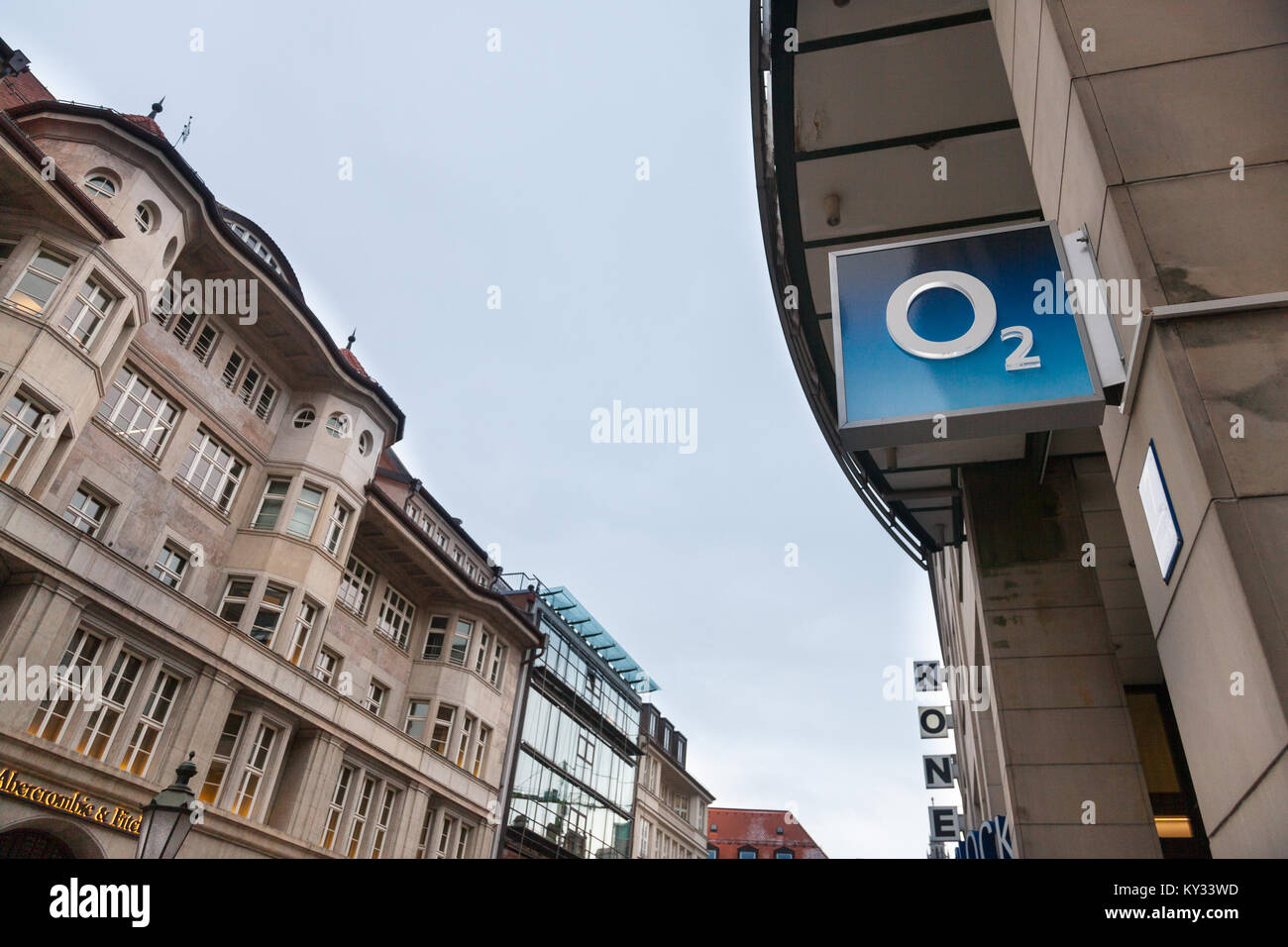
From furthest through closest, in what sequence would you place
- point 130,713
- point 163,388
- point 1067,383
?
1. point 163,388
2. point 130,713
3. point 1067,383

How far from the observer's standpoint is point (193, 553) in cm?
2308

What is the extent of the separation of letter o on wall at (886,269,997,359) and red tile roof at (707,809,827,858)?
88.6m

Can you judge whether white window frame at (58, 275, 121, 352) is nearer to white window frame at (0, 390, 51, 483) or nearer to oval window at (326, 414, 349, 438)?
white window frame at (0, 390, 51, 483)

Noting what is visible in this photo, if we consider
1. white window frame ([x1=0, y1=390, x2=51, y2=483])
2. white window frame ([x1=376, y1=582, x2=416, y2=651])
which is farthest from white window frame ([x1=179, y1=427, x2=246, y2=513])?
white window frame ([x1=376, y1=582, x2=416, y2=651])

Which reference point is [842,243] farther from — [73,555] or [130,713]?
[130,713]

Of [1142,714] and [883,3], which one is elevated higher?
[883,3]

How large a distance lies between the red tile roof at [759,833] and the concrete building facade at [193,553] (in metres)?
62.7

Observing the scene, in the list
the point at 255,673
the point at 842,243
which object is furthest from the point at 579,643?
the point at 842,243

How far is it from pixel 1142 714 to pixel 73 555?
22514 millimetres

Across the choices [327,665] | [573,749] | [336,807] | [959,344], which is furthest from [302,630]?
[959,344]

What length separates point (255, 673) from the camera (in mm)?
22750

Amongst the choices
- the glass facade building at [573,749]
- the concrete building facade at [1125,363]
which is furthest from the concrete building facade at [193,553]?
the concrete building facade at [1125,363]

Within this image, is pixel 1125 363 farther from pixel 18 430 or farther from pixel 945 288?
pixel 18 430
